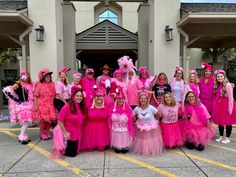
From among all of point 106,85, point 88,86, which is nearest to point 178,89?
point 106,85

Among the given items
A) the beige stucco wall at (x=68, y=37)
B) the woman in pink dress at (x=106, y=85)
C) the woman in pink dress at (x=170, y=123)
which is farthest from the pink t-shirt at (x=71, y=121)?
the beige stucco wall at (x=68, y=37)

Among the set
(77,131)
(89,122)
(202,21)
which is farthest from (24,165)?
(202,21)

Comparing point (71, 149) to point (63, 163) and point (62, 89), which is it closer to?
point (63, 163)

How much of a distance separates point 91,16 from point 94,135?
49.2ft

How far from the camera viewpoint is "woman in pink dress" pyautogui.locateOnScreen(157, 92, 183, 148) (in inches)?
197

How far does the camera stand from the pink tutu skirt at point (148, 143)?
4.79 meters

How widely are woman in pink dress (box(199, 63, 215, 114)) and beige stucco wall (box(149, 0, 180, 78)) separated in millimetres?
2382

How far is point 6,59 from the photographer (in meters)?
25.9

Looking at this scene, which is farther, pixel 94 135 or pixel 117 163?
pixel 94 135

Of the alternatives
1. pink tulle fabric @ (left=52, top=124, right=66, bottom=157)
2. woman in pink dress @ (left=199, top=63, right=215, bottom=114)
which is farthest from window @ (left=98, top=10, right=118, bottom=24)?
pink tulle fabric @ (left=52, top=124, right=66, bottom=157)

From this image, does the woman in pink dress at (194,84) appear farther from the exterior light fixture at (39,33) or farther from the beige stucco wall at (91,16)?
the beige stucco wall at (91,16)

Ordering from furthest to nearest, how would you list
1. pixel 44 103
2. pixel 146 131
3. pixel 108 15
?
pixel 108 15 < pixel 44 103 < pixel 146 131

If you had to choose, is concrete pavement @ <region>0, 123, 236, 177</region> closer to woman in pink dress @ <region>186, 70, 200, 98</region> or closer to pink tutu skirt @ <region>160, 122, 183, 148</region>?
pink tutu skirt @ <region>160, 122, 183, 148</region>

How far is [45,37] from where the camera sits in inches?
314
